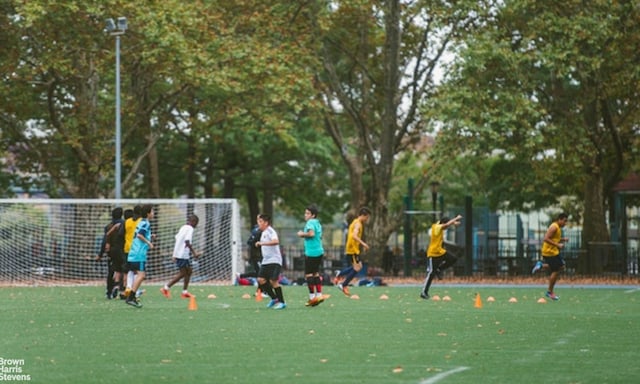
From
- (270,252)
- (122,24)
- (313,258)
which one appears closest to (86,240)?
(122,24)

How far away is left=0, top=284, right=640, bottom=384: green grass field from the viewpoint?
1165 cm

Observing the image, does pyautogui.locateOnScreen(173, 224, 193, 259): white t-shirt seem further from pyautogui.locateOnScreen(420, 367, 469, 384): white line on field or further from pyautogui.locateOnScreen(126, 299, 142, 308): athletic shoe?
pyautogui.locateOnScreen(420, 367, 469, 384): white line on field

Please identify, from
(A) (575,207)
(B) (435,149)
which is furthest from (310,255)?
(A) (575,207)

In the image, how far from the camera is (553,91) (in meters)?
42.0

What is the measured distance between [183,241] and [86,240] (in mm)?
13862

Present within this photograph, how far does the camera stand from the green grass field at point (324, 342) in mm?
11648

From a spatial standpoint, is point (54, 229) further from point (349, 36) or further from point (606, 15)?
point (606, 15)

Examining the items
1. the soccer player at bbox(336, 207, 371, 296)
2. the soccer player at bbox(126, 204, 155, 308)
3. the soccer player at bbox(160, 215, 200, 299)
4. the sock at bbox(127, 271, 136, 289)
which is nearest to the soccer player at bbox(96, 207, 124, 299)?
the soccer player at bbox(160, 215, 200, 299)

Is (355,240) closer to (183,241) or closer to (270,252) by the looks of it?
(183,241)

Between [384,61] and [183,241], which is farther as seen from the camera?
[384,61]

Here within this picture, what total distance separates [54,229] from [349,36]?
14.5m

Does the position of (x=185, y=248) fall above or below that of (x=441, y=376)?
above

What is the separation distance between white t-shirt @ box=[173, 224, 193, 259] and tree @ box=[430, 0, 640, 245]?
45.5 ft

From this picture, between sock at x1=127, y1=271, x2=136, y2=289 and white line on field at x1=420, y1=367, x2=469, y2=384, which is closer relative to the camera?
white line on field at x1=420, y1=367, x2=469, y2=384
